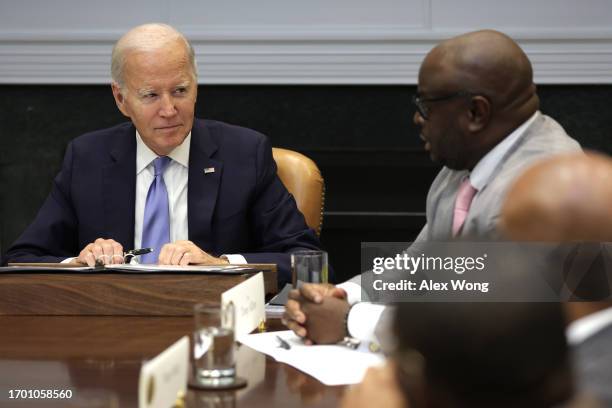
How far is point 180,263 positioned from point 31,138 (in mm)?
2531

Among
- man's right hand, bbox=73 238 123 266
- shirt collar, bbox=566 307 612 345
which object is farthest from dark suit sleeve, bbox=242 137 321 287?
shirt collar, bbox=566 307 612 345

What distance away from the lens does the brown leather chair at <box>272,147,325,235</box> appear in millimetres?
3215

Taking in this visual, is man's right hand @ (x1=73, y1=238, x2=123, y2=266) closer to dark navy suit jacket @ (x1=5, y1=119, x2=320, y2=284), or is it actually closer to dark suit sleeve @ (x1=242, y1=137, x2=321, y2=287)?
dark navy suit jacket @ (x1=5, y1=119, x2=320, y2=284)

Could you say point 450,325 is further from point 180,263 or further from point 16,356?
point 180,263

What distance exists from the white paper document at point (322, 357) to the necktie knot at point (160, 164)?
119 centimetres

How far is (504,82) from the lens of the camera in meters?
2.06

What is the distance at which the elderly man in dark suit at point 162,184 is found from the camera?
2975mm

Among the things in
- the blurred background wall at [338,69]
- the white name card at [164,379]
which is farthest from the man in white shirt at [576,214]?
the blurred background wall at [338,69]

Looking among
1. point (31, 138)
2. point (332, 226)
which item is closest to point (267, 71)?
point (332, 226)

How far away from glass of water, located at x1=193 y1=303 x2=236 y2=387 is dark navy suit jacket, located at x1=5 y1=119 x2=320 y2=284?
1435 millimetres

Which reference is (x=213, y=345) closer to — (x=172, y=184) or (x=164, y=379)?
(x=164, y=379)

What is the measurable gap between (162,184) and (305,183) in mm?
530

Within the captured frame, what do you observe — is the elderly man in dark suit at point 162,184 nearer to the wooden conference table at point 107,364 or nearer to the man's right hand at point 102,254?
the man's right hand at point 102,254

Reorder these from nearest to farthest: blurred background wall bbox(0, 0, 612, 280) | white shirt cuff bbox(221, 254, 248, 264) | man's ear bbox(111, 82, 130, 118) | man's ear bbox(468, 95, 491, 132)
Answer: man's ear bbox(468, 95, 491, 132), white shirt cuff bbox(221, 254, 248, 264), man's ear bbox(111, 82, 130, 118), blurred background wall bbox(0, 0, 612, 280)
